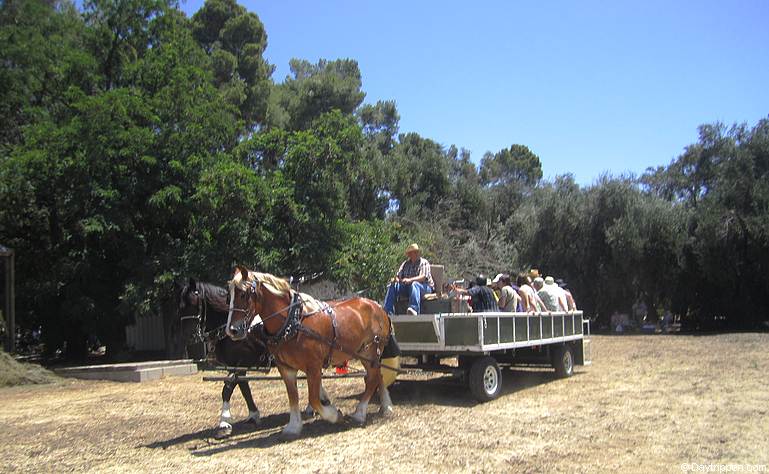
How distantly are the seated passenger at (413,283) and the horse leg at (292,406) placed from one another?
8.86 feet

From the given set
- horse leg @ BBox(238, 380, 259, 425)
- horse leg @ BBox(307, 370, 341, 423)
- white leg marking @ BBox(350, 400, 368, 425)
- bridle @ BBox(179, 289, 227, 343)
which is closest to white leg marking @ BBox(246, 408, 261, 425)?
horse leg @ BBox(238, 380, 259, 425)

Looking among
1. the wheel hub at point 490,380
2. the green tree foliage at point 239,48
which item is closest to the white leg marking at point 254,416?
the wheel hub at point 490,380

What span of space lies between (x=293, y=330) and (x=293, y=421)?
1.05 m

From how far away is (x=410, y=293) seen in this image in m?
9.93

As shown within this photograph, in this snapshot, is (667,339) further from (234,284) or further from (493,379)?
(234,284)

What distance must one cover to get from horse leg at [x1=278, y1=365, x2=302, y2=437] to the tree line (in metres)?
8.22

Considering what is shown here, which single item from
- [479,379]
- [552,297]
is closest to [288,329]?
[479,379]

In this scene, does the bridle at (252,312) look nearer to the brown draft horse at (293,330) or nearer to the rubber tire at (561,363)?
the brown draft horse at (293,330)

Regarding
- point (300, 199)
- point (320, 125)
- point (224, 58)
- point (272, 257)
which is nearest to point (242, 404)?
point (272, 257)

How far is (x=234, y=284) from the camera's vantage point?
7.14 meters

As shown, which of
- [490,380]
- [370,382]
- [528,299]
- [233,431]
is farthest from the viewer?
[528,299]

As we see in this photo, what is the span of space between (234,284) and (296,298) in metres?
0.82

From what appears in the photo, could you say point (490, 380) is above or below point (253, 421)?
above

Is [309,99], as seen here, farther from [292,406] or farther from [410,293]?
[292,406]
